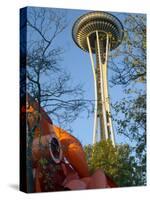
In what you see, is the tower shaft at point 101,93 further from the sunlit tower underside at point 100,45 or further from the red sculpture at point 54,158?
the red sculpture at point 54,158

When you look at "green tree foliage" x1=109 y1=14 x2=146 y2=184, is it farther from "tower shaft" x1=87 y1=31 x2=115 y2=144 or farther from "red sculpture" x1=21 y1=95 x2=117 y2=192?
"red sculpture" x1=21 y1=95 x2=117 y2=192

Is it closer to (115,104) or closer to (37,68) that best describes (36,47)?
(37,68)

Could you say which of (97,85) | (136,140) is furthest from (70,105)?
(136,140)

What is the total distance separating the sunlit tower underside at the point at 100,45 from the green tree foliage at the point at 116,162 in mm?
141


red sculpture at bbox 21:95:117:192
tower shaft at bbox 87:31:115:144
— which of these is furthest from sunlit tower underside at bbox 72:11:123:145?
red sculpture at bbox 21:95:117:192

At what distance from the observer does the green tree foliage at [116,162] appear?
11055 millimetres

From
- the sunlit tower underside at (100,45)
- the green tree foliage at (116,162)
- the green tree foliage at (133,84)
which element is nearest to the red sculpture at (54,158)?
the green tree foliage at (116,162)

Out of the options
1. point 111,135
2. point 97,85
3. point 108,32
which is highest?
point 108,32

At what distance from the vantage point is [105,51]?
1125cm

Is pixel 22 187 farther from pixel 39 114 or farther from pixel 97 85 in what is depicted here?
pixel 97 85

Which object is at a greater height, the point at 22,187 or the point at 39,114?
the point at 39,114

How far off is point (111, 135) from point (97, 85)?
81 cm

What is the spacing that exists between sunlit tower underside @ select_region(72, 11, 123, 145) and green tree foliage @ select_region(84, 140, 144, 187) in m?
0.14

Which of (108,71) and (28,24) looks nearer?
(28,24)
